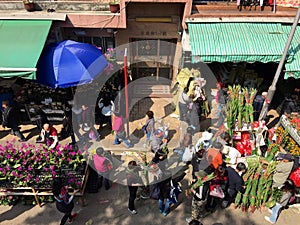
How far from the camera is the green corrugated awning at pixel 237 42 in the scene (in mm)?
9156

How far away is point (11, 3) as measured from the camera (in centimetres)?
988

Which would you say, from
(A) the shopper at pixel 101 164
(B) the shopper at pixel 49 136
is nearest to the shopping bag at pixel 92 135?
(B) the shopper at pixel 49 136

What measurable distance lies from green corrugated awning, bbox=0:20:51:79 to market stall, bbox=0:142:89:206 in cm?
246

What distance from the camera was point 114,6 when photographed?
9.47m

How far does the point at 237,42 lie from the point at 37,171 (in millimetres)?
7392

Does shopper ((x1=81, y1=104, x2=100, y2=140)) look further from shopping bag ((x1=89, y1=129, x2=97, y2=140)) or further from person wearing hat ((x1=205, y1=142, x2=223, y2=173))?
person wearing hat ((x1=205, y1=142, x2=223, y2=173))

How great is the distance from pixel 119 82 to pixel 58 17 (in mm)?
3146

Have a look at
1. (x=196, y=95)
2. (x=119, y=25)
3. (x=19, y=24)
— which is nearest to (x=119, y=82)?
(x=119, y=25)

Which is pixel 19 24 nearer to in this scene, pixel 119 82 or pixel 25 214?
pixel 119 82

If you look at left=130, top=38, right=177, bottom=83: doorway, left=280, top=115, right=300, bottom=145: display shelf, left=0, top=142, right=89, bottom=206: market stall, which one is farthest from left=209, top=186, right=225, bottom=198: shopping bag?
left=130, top=38, right=177, bottom=83: doorway

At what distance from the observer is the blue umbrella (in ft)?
28.9

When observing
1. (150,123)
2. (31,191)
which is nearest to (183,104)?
(150,123)

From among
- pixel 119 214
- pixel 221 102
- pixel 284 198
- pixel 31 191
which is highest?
pixel 221 102

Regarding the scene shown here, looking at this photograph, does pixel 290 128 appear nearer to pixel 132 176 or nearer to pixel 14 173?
pixel 132 176
